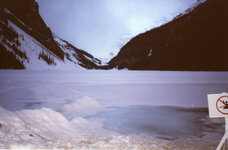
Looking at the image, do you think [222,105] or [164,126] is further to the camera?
[164,126]

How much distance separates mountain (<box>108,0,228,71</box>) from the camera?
3910 inches

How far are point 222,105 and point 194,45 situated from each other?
12069 centimetres

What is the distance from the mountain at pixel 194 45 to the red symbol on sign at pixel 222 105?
100283 mm

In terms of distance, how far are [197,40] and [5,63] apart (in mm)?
104180

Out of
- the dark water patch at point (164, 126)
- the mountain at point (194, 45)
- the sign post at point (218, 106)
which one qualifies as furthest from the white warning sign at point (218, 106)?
the mountain at point (194, 45)

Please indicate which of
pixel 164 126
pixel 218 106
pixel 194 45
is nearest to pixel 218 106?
pixel 218 106

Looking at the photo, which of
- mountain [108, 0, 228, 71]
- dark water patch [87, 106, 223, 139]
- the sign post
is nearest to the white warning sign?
the sign post

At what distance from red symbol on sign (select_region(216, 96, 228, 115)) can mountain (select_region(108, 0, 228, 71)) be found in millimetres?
100283

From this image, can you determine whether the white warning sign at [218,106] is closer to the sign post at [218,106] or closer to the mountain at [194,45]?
the sign post at [218,106]

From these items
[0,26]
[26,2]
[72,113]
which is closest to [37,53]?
[0,26]

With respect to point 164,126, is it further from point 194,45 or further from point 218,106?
point 194,45

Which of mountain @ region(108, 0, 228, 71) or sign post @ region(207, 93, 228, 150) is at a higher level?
mountain @ region(108, 0, 228, 71)

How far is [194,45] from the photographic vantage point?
112 meters

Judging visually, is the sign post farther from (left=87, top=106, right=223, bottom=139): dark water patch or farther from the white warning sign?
(left=87, top=106, right=223, bottom=139): dark water patch
